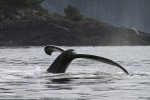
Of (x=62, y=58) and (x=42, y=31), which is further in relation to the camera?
(x=42, y=31)

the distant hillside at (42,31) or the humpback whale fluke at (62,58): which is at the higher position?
the humpback whale fluke at (62,58)

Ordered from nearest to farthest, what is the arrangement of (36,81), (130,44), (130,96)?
(130,96)
(36,81)
(130,44)

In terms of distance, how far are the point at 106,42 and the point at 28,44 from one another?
26.0 metres

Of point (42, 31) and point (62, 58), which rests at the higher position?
point (62, 58)

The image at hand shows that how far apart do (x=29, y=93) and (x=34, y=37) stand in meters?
160

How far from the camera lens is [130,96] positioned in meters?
28.1

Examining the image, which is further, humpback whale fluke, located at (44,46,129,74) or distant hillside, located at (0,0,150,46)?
distant hillside, located at (0,0,150,46)

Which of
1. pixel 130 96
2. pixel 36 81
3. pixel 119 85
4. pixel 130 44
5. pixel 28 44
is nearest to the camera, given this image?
pixel 130 96

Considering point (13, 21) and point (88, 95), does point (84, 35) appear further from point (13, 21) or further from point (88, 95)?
point (88, 95)

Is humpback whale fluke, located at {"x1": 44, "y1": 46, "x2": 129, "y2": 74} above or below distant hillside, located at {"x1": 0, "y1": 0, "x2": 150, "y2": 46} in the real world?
above

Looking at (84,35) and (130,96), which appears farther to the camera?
(84,35)

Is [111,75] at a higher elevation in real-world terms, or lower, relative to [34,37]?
higher

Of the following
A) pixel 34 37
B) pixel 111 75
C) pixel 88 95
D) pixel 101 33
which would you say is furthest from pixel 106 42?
pixel 88 95

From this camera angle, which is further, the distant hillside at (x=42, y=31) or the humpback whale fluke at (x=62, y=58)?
the distant hillside at (x=42, y=31)
